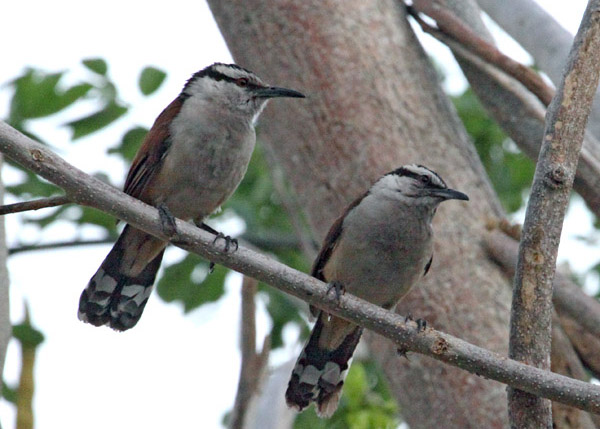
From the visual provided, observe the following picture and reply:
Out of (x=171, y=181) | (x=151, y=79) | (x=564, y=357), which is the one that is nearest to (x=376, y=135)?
(x=171, y=181)

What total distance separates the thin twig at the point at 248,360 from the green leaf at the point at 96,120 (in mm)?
2061

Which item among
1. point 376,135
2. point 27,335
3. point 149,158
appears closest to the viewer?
point 149,158

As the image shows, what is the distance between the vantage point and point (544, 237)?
340 cm

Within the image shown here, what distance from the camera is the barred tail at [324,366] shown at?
15.4ft

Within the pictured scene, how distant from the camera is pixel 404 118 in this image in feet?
17.0

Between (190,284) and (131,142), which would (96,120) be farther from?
(190,284)

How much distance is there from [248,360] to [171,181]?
1.02 meters

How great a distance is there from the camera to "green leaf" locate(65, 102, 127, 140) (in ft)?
19.5

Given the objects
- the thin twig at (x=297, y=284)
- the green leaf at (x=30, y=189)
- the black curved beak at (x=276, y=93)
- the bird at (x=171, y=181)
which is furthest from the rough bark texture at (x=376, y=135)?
the green leaf at (x=30, y=189)

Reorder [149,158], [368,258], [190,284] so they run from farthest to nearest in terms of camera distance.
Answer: [190,284] → [149,158] → [368,258]

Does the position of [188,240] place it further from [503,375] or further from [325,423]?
[325,423]

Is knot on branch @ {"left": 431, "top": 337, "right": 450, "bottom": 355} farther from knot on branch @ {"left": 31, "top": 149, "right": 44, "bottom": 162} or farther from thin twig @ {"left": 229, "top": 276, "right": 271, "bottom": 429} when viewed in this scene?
knot on branch @ {"left": 31, "top": 149, "right": 44, "bottom": 162}

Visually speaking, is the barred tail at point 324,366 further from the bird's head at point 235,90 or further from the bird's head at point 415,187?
the bird's head at point 235,90

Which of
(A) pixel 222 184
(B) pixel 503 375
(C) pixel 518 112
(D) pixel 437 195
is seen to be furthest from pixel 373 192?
(B) pixel 503 375
